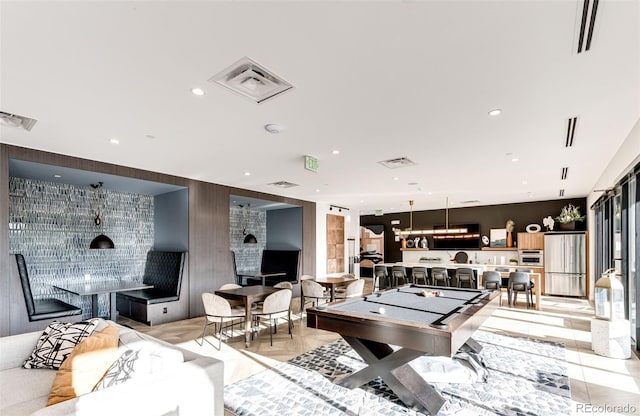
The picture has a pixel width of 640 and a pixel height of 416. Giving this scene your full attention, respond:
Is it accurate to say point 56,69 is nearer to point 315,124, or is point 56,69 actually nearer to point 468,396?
point 315,124

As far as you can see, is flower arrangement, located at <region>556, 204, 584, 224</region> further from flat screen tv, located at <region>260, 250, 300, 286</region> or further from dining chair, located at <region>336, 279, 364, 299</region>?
flat screen tv, located at <region>260, 250, 300, 286</region>

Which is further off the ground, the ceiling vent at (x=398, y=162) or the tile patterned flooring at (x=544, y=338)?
the ceiling vent at (x=398, y=162)

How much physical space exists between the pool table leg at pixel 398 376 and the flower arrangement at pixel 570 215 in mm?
8763

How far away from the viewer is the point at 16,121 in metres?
3.70

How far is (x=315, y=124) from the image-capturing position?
3.75 meters

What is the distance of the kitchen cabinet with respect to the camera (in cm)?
994

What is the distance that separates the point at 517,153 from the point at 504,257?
6.97 metres

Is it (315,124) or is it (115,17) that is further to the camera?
(315,124)

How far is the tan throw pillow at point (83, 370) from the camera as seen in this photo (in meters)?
2.08

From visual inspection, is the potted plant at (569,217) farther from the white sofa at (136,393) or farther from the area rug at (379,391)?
the white sofa at (136,393)

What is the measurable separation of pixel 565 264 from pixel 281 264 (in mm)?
7957

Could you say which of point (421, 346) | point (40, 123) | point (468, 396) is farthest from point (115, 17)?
point (468, 396)

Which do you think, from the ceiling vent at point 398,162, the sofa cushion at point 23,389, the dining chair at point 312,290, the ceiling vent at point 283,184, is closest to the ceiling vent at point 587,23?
the ceiling vent at point 398,162

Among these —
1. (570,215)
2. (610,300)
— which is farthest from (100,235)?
(570,215)
